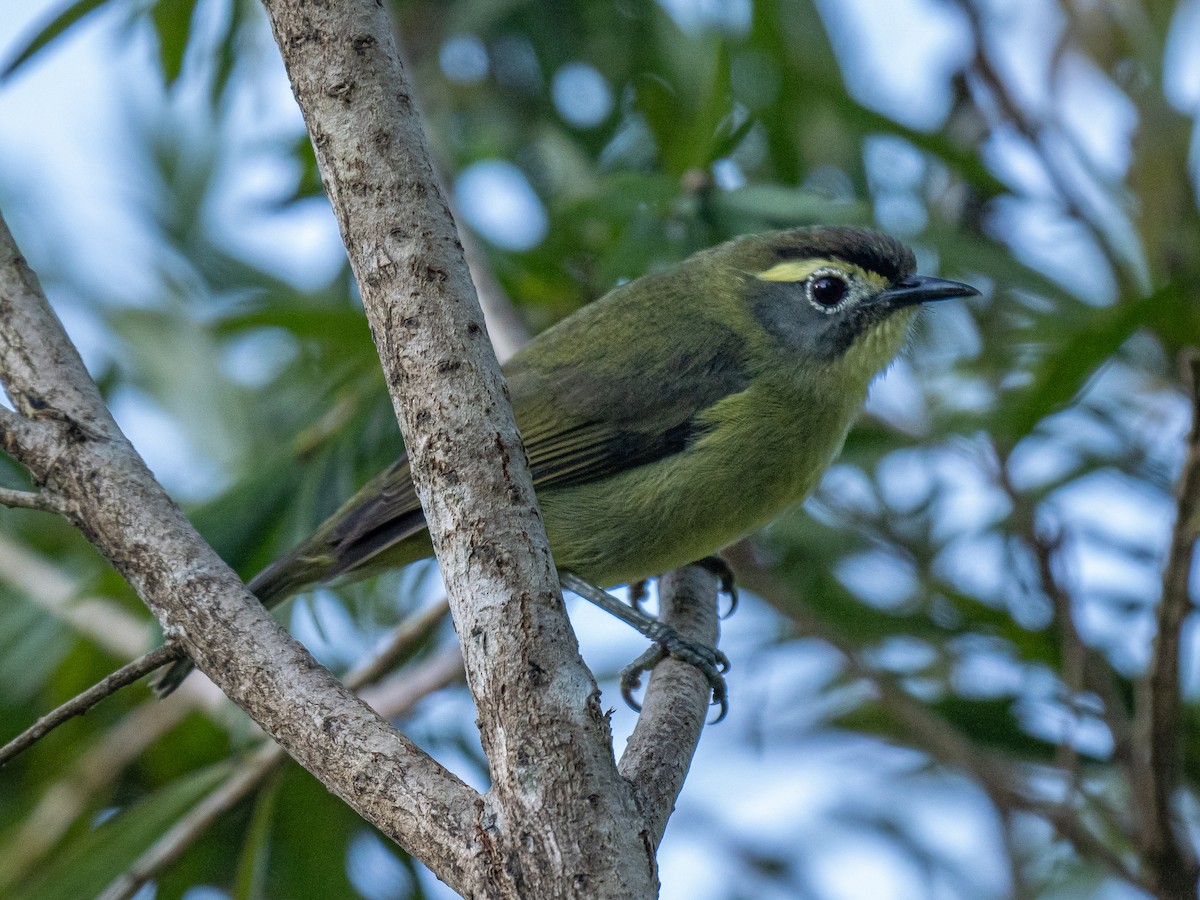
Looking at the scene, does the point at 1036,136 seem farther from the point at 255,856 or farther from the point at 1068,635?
A: the point at 255,856

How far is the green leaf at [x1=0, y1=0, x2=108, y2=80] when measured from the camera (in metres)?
3.20

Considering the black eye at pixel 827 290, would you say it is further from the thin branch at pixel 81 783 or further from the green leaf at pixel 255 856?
the thin branch at pixel 81 783

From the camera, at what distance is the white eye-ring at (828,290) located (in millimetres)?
3852

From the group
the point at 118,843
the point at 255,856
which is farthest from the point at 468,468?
the point at 118,843

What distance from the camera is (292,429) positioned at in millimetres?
4766

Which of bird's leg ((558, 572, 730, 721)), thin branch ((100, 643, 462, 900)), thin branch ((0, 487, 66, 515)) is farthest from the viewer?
bird's leg ((558, 572, 730, 721))

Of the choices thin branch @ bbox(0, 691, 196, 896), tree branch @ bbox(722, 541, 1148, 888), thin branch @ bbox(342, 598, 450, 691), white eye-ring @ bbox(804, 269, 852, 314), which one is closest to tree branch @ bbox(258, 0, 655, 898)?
thin branch @ bbox(342, 598, 450, 691)

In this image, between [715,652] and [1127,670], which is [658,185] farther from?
[1127,670]

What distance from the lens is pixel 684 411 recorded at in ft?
12.0

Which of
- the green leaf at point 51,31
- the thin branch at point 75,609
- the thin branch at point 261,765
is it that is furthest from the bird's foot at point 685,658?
the green leaf at point 51,31

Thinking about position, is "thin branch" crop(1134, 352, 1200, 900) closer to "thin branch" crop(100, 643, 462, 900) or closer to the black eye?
the black eye

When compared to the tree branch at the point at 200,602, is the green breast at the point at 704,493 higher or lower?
lower

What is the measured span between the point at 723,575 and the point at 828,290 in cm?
95

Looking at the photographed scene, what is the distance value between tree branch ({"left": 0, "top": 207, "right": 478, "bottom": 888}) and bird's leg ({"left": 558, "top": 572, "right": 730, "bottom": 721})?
999 mm
